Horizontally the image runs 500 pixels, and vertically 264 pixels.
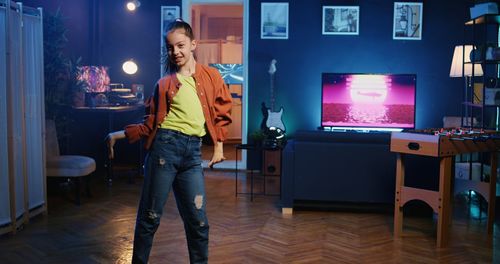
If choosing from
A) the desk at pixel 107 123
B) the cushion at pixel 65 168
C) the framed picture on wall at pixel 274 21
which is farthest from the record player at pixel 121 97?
the framed picture on wall at pixel 274 21

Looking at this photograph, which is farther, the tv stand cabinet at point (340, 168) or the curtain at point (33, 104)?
the tv stand cabinet at point (340, 168)

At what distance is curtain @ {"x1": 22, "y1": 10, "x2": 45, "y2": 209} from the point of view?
433 cm

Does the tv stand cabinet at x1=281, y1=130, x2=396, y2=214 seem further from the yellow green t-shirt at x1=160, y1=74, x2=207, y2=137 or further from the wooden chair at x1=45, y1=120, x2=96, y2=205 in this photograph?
the yellow green t-shirt at x1=160, y1=74, x2=207, y2=137

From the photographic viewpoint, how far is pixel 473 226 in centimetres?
446

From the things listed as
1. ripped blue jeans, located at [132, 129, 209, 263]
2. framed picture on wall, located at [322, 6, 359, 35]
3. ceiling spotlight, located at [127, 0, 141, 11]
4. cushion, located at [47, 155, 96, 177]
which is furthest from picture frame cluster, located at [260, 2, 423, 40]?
ripped blue jeans, located at [132, 129, 209, 263]

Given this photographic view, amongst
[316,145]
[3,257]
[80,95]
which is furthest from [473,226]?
[80,95]

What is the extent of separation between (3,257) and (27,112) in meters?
1.23

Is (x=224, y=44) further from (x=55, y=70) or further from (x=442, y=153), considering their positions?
(x=442, y=153)

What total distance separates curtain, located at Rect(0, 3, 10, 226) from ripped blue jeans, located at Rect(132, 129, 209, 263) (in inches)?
70.3

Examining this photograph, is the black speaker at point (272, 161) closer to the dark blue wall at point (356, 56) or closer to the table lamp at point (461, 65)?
the dark blue wall at point (356, 56)

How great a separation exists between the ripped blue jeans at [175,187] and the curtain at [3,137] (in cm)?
179

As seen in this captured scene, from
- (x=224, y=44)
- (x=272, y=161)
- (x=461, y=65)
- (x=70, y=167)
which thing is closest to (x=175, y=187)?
(x=70, y=167)

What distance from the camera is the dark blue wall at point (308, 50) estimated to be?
6.81 m

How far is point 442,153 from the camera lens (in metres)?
3.81
